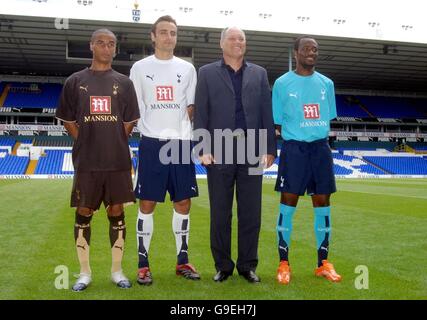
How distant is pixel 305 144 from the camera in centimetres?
412

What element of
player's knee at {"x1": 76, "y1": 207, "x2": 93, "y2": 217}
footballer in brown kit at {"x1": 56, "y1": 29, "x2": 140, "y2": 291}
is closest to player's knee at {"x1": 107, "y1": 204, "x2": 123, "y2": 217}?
footballer in brown kit at {"x1": 56, "y1": 29, "x2": 140, "y2": 291}

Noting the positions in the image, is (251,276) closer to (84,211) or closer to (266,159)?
(266,159)

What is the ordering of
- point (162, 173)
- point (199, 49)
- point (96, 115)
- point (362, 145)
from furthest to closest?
point (362, 145), point (199, 49), point (162, 173), point (96, 115)

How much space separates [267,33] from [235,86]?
2427cm

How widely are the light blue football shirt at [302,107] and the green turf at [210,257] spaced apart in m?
1.27

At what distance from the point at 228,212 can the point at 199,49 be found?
2741 cm

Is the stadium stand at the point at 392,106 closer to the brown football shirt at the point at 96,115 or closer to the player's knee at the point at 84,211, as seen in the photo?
the brown football shirt at the point at 96,115

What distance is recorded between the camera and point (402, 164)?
119 feet

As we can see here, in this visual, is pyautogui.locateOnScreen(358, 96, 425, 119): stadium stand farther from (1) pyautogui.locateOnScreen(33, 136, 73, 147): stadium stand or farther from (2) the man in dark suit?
(2) the man in dark suit

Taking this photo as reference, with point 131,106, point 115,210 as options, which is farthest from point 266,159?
point 115,210

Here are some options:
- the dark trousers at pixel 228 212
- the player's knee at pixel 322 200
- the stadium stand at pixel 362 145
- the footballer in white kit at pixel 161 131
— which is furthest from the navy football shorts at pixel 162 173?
the stadium stand at pixel 362 145

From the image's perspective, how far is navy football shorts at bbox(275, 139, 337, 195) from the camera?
4098 mm

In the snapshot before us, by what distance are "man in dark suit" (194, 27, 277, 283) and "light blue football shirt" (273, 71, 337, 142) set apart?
0.14 meters
